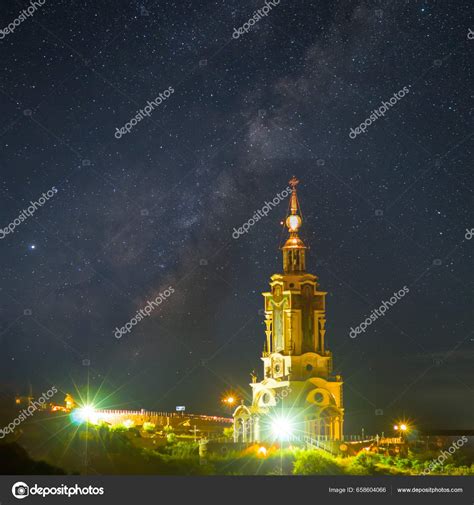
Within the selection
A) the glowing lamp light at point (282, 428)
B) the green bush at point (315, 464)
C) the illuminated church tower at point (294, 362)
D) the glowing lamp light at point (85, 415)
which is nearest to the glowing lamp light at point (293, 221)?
the illuminated church tower at point (294, 362)

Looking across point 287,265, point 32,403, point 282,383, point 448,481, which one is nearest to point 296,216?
point 287,265

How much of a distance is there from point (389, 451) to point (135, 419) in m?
18.7

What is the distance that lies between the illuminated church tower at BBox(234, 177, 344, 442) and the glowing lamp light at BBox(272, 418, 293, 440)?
137 mm

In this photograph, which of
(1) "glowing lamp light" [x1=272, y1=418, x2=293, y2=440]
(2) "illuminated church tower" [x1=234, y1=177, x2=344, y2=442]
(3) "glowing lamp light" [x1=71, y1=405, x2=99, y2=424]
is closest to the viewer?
(3) "glowing lamp light" [x1=71, y1=405, x2=99, y2=424]

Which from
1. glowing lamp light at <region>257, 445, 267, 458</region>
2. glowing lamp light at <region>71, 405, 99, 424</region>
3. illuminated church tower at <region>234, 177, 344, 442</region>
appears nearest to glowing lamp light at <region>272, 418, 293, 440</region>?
illuminated church tower at <region>234, 177, 344, 442</region>

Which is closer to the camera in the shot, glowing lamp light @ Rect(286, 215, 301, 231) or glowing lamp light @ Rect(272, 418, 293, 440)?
glowing lamp light @ Rect(272, 418, 293, 440)

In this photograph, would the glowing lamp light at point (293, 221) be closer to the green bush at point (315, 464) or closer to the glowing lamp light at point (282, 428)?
the glowing lamp light at point (282, 428)

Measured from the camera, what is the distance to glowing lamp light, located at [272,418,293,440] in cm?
6431

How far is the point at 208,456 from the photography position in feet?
193

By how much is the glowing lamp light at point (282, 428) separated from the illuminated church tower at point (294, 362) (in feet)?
0.45

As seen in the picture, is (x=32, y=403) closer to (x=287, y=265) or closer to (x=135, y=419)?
(x=135, y=419)

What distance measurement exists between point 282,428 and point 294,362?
16.7 ft

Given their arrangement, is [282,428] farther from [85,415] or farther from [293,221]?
[293,221]

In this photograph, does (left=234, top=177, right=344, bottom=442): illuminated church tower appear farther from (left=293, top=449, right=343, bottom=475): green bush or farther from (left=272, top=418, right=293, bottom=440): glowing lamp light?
(left=293, top=449, right=343, bottom=475): green bush
